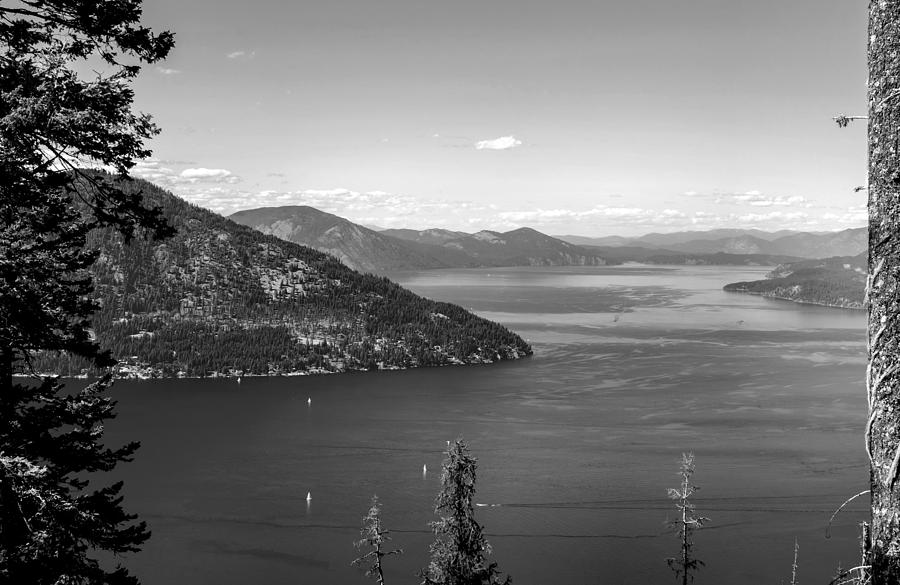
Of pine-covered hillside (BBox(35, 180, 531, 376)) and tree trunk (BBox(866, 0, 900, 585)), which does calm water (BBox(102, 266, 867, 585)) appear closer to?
pine-covered hillside (BBox(35, 180, 531, 376))

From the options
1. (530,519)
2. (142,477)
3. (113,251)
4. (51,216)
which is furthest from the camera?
(113,251)

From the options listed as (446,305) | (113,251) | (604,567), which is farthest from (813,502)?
(113,251)

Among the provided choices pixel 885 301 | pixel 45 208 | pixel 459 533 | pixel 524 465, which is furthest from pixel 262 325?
pixel 885 301

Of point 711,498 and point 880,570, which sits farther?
point 711,498

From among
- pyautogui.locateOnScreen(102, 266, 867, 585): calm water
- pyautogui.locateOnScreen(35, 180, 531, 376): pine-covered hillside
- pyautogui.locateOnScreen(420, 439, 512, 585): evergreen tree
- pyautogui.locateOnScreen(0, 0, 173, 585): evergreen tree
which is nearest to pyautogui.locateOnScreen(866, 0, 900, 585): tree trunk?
pyautogui.locateOnScreen(0, 0, 173, 585): evergreen tree

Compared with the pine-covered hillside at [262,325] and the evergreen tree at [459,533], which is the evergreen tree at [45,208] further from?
the pine-covered hillside at [262,325]

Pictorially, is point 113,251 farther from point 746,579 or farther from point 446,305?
point 746,579

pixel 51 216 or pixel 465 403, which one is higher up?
pixel 51 216
